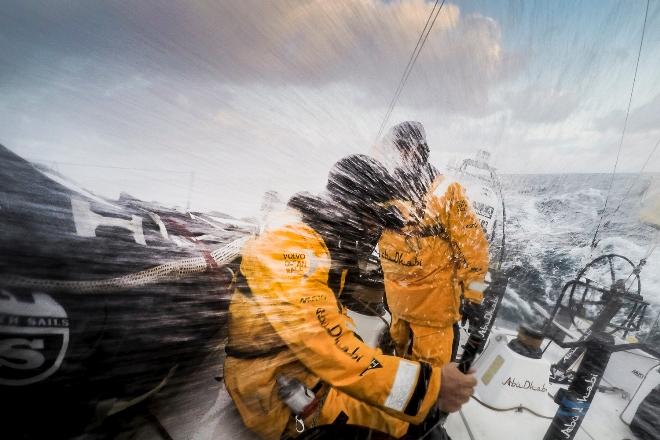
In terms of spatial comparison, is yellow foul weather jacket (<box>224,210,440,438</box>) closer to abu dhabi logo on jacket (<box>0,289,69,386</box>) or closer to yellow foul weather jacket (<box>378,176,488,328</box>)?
abu dhabi logo on jacket (<box>0,289,69,386</box>)

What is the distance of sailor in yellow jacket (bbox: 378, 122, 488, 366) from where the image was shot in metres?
2.35

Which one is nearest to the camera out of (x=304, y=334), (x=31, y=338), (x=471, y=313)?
(x=31, y=338)

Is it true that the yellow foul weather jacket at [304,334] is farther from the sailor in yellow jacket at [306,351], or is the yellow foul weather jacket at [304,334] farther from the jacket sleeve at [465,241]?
the jacket sleeve at [465,241]

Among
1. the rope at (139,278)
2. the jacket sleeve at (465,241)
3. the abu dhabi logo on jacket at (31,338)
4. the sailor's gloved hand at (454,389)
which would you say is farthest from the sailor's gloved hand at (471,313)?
the abu dhabi logo on jacket at (31,338)

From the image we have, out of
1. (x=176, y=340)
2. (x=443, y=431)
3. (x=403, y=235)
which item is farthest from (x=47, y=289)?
(x=403, y=235)

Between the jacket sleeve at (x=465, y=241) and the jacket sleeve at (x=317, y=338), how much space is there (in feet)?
4.72

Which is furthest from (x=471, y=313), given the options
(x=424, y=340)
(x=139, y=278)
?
(x=139, y=278)

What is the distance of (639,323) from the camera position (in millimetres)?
1621

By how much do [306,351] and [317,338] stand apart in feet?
0.23

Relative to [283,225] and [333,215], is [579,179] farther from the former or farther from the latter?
[283,225]

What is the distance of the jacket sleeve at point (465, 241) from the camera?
7.86 ft

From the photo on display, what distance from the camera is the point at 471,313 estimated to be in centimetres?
290

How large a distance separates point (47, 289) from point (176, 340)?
39 centimetres

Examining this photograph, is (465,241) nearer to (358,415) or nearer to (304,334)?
(358,415)
